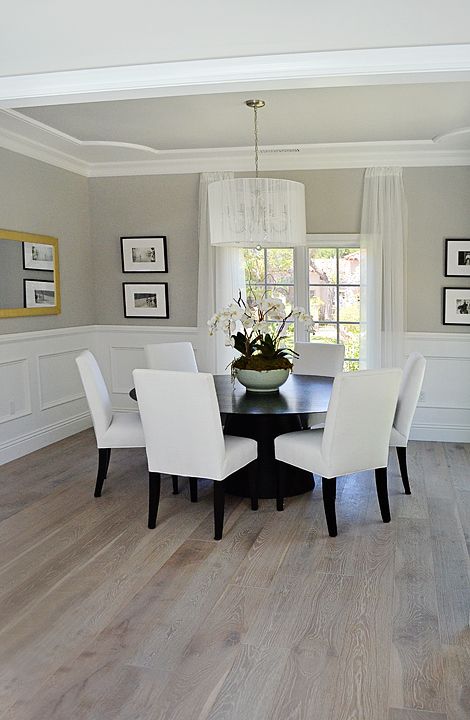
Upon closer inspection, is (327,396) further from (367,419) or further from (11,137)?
(11,137)

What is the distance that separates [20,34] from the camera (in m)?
2.69

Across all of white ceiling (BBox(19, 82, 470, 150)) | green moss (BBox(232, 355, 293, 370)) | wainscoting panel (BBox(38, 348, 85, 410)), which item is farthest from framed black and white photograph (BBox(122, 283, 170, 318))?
green moss (BBox(232, 355, 293, 370))

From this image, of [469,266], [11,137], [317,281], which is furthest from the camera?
[317,281]

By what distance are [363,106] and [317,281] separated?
1.93 m

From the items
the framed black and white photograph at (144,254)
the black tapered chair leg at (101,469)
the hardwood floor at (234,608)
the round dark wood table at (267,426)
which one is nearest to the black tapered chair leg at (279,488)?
the hardwood floor at (234,608)

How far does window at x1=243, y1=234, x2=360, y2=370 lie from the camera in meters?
5.96

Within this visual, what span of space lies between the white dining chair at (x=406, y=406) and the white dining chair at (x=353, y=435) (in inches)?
23.0

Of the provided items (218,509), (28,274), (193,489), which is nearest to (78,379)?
(28,274)

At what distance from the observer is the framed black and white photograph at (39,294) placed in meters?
5.39

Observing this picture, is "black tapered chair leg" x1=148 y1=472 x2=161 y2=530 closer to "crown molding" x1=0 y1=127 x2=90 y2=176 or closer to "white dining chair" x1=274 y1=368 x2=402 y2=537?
"white dining chair" x1=274 y1=368 x2=402 y2=537

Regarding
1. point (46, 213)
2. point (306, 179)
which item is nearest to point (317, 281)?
point (306, 179)

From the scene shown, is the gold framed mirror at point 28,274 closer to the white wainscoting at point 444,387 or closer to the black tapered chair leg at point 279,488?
the black tapered chair leg at point 279,488

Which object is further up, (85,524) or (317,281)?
(317,281)

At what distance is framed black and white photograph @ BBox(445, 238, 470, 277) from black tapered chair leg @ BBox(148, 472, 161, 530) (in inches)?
131
